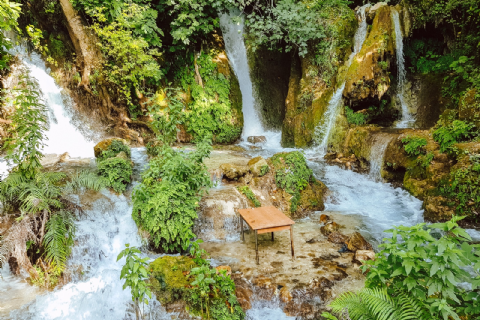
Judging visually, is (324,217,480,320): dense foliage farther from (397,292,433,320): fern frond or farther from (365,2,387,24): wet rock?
(365,2,387,24): wet rock

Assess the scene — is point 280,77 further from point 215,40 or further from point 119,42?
point 119,42

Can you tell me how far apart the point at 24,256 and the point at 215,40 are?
12.7m

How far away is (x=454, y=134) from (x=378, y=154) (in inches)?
78.9

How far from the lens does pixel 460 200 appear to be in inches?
237

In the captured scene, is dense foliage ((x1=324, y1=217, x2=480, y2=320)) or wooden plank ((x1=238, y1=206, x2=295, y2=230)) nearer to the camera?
dense foliage ((x1=324, y1=217, x2=480, y2=320))

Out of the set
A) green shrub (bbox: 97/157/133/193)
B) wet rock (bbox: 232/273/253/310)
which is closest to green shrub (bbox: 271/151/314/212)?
wet rock (bbox: 232/273/253/310)

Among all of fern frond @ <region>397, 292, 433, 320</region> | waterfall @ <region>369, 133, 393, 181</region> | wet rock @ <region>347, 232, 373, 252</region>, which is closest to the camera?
fern frond @ <region>397, 292, 433, 320</region>

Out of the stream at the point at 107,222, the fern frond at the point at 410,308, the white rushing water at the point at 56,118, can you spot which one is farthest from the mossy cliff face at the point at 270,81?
the fern frond at the point at 410,308

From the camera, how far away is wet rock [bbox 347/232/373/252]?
208 inches

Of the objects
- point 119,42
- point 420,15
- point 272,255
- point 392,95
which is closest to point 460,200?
point 272,255

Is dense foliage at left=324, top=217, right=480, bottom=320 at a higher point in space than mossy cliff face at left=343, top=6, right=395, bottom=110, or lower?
lower

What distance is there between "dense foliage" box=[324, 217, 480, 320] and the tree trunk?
11696 mm

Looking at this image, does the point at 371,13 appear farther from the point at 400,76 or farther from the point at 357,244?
the point at 357,244

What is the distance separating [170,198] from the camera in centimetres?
516
